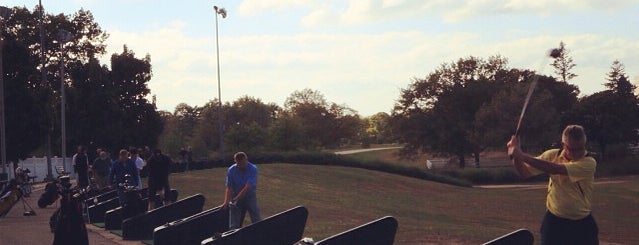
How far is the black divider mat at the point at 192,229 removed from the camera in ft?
46.2

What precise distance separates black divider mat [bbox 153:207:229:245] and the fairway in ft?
13.0

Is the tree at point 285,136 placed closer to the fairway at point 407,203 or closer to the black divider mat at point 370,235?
the fairway at point 407,203

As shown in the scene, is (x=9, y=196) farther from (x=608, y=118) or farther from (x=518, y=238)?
(x=608, y=118)

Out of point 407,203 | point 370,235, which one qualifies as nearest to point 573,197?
point 370,235

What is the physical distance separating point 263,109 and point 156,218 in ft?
332

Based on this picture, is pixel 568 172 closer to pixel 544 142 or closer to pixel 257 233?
pixel 257 233

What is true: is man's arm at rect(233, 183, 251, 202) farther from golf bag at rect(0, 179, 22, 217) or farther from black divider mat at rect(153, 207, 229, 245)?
golf bag at rect(0, 179, 22, 217)

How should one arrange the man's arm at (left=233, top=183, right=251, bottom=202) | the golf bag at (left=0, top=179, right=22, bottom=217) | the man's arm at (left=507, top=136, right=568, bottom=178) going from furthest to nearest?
1. the golf bag at (left=0, top=179, right=22, bottom=217)
2. the man's arm at (left=233, top=183, right=251, bottom=202)
3. the man's arm at (left=507, top=136, right=568, bottom=178)

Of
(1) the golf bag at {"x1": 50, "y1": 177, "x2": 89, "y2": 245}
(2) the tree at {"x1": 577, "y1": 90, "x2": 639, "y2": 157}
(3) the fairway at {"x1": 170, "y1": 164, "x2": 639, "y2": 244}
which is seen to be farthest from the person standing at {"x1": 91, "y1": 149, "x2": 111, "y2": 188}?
(2) the tree at {"x1": 577, "y1": 90, "x2": 639, "y2": 157}

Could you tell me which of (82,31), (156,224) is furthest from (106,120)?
(156,224)

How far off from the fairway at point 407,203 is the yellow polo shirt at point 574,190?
9.82 metres

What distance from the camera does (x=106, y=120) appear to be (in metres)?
62.6

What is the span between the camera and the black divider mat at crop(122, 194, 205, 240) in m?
17.0

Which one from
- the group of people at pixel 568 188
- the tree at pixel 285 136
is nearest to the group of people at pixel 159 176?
the group of people at pixel 568 188
